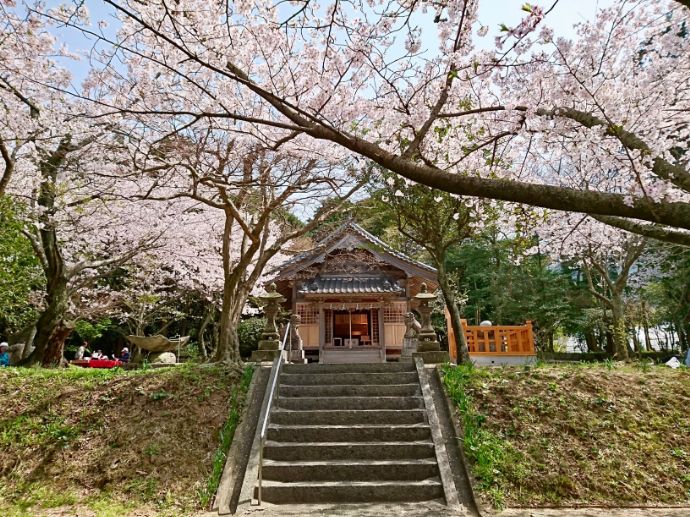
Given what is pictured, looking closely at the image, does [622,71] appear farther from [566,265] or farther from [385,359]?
[566,265]

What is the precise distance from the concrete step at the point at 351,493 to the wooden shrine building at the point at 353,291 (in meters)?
8.15

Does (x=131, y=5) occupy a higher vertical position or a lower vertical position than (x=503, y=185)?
higher

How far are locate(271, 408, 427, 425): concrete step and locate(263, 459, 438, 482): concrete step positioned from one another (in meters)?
1.00

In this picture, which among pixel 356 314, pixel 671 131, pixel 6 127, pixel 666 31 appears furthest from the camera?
pixel 356 314

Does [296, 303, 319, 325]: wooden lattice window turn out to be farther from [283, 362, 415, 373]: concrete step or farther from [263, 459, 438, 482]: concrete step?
[263, 459, 438, 482]: concrete step

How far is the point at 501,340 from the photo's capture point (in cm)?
1473

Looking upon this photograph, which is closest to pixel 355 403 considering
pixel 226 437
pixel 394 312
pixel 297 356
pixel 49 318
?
pixel 226 437

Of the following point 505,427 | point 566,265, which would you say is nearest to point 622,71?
point 505,427

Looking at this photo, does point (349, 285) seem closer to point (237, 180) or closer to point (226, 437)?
point (237, 180)

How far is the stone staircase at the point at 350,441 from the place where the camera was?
5309 mm

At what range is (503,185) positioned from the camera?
3105mm

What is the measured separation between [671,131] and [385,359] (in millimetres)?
9896

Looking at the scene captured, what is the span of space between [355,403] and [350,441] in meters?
0.87

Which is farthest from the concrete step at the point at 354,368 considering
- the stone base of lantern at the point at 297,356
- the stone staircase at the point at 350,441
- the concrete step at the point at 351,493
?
the stone base of lantern at the point at 297,356
